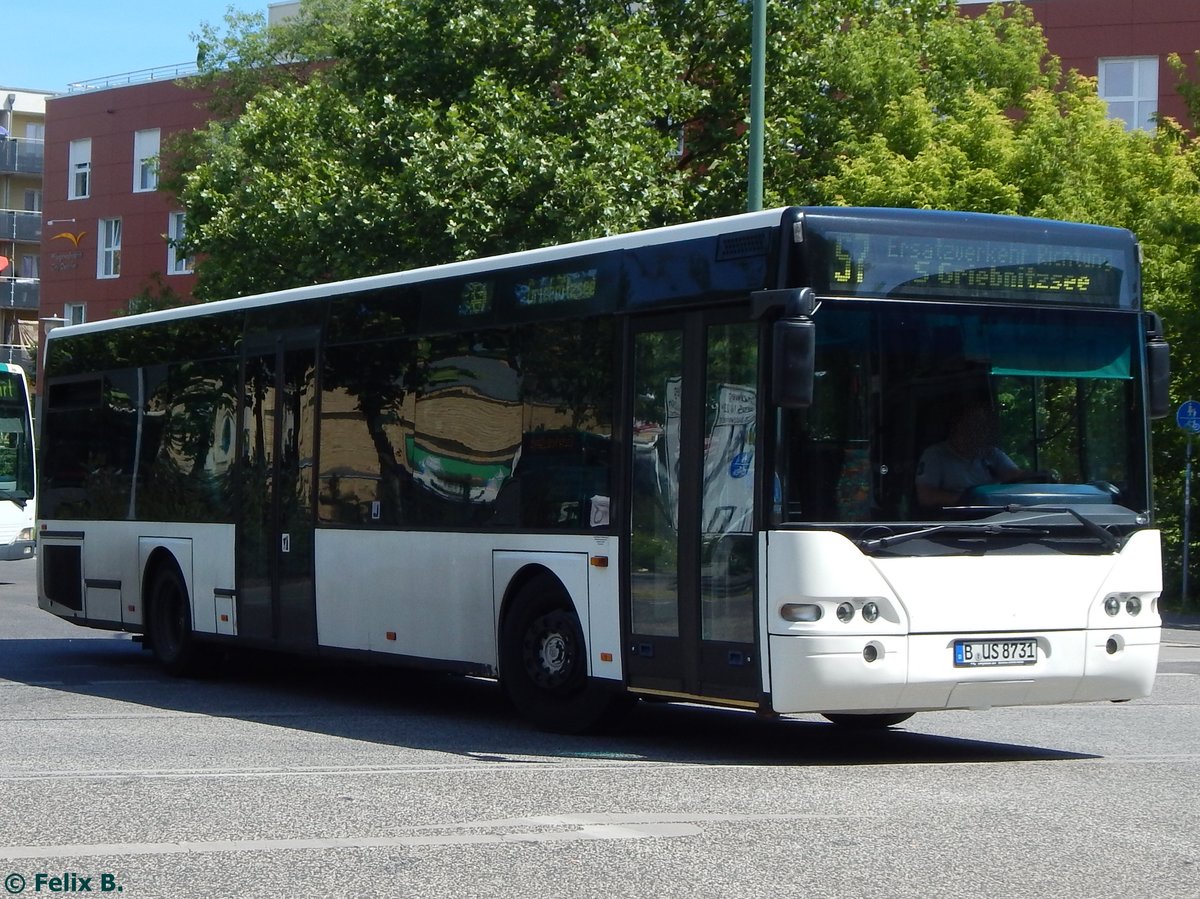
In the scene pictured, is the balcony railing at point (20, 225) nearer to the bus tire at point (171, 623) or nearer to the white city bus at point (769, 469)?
the bus tire at point (171, 623)

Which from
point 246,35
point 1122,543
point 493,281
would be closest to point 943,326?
point 1122,543

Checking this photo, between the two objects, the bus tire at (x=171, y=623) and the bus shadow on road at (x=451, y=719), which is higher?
the bus tire at (x=171, y=623)

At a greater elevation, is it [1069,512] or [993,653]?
[1069,512]

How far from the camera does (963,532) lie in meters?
9.93

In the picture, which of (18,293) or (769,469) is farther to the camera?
(18,293)

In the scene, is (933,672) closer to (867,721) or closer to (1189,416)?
(867,721)

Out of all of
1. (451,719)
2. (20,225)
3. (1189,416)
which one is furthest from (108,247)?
(451,719)

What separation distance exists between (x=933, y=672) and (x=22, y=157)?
8214 cm

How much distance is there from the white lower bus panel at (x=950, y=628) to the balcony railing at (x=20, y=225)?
264ft

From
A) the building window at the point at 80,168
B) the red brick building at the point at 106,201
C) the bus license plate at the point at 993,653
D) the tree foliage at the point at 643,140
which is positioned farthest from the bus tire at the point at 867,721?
the building window at the point at 80,168

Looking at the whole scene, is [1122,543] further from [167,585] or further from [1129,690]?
[167,585]

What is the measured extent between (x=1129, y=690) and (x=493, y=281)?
15.2ft

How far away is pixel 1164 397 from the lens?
10750 mm

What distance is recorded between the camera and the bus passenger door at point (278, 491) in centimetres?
1409
